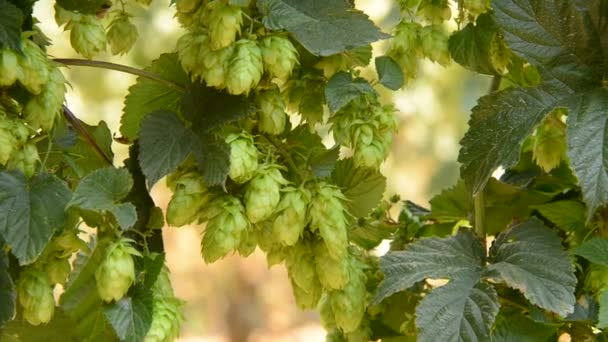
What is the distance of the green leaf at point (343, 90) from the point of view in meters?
0.80

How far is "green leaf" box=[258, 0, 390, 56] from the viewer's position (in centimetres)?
78

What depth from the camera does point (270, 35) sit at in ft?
2.62

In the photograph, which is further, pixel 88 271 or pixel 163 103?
pixel 163 103

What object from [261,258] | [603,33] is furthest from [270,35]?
[261,258]

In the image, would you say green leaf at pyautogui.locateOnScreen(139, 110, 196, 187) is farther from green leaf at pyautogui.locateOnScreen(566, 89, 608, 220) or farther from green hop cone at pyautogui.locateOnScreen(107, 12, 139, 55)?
green leaf at pyautogui.locateOnScreen(566, 89, 608, 220)

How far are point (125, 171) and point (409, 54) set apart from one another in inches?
12.4

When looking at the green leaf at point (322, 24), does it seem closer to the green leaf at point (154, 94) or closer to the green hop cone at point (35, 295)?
the green leaf at point (154, 94)

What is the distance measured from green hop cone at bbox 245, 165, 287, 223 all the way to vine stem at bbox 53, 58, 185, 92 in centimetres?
14

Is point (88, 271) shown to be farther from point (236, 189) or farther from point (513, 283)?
point (513, 283)

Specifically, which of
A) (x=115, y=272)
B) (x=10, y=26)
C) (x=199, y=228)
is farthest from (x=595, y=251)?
(x=199, y=228)

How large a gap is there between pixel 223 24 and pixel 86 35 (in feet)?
0.46

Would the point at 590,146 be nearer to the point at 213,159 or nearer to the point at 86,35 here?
the point at 213,159

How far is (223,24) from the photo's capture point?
76 cm

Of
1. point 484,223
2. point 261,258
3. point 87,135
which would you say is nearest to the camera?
point 87,135
